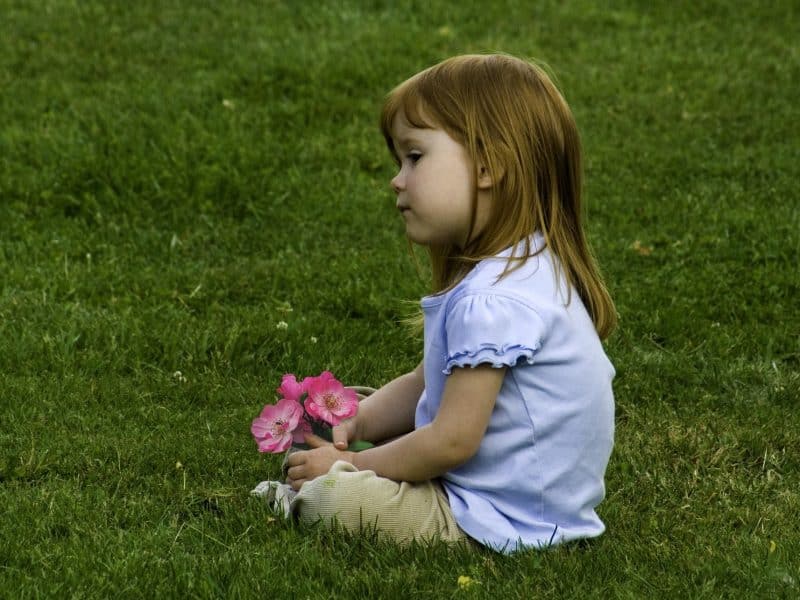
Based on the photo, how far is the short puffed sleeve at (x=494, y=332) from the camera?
3.05 m

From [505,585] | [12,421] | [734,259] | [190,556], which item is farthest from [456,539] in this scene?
[734,259]

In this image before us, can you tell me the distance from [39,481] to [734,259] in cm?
333

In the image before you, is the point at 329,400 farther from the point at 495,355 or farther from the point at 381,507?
the point at 495,355

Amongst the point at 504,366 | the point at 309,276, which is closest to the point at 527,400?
the point at 504,366

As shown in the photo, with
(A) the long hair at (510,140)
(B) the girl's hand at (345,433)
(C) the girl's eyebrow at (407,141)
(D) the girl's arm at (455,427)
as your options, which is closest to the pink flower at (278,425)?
(B) the girl's hand at (345,433)

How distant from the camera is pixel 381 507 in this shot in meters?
3.26

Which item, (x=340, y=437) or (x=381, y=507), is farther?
(x=340, y=437)

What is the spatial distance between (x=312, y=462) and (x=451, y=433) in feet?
1.52

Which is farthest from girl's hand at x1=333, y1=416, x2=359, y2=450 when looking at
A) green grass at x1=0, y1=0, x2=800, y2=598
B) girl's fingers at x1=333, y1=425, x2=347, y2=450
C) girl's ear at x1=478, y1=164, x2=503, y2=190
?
girl's ear at x1=478, y1=164, x2=503, y2=190

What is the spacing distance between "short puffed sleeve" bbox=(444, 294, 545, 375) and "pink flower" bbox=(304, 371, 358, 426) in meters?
0.45

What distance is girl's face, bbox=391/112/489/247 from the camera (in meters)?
3.21

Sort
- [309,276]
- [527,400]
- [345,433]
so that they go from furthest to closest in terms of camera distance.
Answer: [309,276]
[345,433]
[527,400]

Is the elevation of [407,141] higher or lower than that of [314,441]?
higher

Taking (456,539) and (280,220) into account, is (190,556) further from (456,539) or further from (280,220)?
(280,220)
